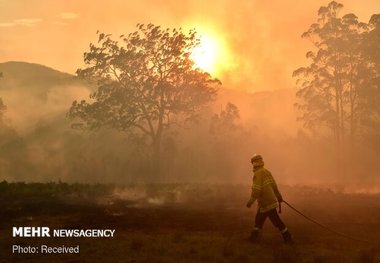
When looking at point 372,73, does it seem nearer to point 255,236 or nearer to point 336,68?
point 336,68

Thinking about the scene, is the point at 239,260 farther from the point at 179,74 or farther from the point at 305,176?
the point at 305,176

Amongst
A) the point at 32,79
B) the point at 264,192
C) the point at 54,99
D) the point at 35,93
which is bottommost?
the point at 264,192

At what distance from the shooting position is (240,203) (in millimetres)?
19531

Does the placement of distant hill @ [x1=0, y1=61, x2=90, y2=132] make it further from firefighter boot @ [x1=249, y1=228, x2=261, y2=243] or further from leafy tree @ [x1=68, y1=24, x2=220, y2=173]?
firefighter boot @ [x1=249, y1=228, x2=261, y2=243]

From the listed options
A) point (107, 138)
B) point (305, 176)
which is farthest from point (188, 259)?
point (107, 138)

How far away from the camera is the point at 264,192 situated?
11.6 metres

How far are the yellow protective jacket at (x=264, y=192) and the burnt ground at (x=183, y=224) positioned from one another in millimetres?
961

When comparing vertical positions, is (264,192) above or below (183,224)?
above

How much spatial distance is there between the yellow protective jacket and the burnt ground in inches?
37.8

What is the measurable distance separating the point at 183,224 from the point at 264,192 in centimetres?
360

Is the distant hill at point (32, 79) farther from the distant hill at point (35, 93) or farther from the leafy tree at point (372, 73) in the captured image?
the leafy tree at point (372, 73)

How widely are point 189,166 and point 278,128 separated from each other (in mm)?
23174

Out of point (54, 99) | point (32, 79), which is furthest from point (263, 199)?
point (32, 79)

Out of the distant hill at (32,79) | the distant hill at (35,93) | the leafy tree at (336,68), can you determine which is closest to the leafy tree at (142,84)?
the leafy tree at (336,68)
